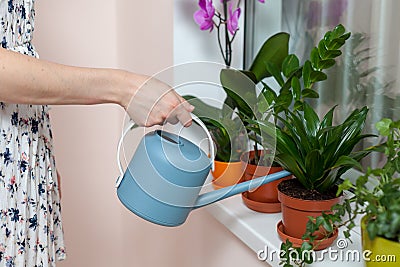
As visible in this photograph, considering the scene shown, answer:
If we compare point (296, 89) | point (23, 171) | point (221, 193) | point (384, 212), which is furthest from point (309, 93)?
point (23, 171)

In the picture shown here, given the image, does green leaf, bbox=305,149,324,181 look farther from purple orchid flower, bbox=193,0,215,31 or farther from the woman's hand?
purple orchid flower, bbox=193,0,215,31

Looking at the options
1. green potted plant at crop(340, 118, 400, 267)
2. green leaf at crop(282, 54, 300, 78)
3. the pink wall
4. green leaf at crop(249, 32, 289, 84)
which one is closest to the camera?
green potted plant at crop(340, 118, 400, 267)

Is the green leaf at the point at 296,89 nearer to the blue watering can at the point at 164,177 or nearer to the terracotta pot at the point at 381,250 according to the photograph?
the blue watering can at the point at 164,177

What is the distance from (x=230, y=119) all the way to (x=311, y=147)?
0.59 ft

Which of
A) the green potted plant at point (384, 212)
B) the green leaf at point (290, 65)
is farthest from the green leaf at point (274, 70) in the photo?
Answer: the green potted plant at point (384, 212)

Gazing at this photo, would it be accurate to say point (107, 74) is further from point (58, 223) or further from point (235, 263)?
point (235, 263)

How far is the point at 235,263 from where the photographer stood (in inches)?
50.4

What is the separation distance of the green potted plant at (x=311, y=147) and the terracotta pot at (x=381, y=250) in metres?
0.14

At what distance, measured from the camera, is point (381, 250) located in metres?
0.81

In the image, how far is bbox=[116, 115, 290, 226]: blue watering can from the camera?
3.03 feet

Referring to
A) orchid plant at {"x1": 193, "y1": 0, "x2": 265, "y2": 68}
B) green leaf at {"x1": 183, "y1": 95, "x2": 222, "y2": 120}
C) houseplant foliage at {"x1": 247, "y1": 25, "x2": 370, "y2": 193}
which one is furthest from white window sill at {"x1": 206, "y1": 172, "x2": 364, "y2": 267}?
orchid plant at {"x1": 193, "y1": 0, "x2": 265, "y2": 68}

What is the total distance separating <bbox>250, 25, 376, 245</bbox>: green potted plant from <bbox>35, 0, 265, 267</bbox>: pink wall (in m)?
0.62

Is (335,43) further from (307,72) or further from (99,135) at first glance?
(99,135)

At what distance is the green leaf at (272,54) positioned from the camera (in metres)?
1.26
